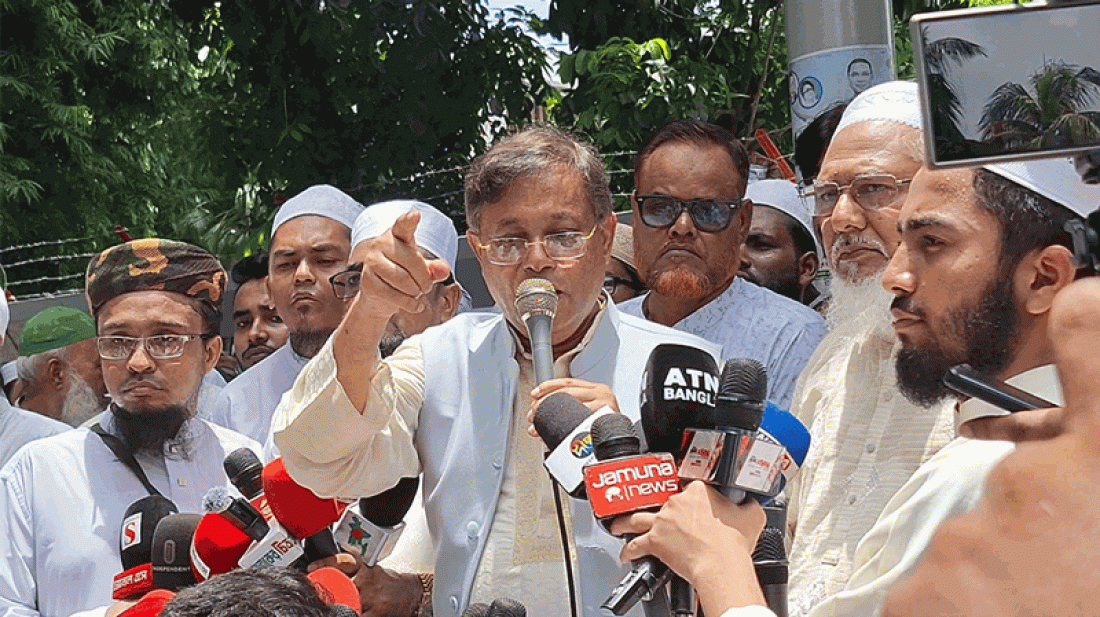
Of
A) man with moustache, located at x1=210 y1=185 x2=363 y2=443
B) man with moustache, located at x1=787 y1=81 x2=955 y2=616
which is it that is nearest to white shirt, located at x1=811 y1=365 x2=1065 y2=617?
man with moustache, located at x1=787 y1=81 x2=955 y2=616

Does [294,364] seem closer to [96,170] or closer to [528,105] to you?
[528,105]

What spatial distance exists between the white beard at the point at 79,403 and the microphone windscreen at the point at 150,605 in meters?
4.77

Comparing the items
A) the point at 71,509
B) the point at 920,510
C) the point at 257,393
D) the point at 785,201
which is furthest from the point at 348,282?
the point at 920,510

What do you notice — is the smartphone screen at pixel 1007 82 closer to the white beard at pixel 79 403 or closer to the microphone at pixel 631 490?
the microphone at pixel 631 490

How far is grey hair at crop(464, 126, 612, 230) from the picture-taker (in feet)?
11.9

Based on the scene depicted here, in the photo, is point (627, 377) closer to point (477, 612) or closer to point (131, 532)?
point (477, 612)

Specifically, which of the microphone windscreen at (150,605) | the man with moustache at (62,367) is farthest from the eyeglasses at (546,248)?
the man with moustache at (62,367)

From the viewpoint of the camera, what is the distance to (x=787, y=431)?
8.21ft

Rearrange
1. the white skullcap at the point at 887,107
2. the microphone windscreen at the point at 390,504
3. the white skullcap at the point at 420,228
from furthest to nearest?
the white skullcap at the point at 420,228
the white skullcap at the point at 887,107
the microphone windscreen at the point at 390,504

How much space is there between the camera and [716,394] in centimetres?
228

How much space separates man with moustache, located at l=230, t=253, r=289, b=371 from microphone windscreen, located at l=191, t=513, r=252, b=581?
365 centimetres

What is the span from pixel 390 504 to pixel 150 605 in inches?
24.3

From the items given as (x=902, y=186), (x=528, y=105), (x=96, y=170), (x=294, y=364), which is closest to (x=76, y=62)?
(x=96, y=170)

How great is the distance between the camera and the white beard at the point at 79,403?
306 inches
